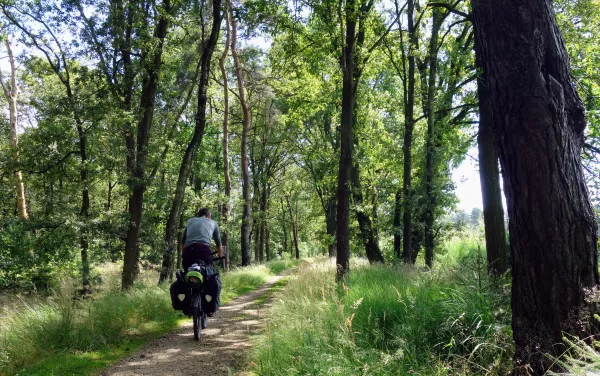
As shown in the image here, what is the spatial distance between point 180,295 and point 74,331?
60.6 inches

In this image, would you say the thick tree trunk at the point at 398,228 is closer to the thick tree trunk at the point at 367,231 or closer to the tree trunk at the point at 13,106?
the thick tree trunk at the point at 367,231

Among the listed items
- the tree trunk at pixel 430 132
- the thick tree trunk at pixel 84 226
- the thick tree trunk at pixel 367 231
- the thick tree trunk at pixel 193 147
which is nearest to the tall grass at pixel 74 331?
the thick tree trunk at pixel 84 226

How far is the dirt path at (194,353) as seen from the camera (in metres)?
4.71

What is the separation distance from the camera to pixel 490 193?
647cm

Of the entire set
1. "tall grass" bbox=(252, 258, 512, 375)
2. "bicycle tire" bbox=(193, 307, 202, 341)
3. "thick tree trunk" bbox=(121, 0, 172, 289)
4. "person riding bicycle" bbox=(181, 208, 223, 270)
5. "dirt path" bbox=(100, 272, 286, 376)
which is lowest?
"dirt path" bbox=(100, 272, 286, 376)

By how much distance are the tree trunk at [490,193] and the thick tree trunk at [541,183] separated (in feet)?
10.7

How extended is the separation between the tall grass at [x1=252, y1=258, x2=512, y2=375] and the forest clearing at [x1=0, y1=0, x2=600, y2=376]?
3cm

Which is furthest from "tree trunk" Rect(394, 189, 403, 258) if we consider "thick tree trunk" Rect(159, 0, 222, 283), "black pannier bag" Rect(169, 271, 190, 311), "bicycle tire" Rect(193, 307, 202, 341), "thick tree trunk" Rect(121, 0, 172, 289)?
"black pannier bag" Rect(169, 271, 190, 311)

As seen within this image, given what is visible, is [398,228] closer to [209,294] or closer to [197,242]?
[209,294]

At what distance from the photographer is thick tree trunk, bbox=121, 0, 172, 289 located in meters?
9.57

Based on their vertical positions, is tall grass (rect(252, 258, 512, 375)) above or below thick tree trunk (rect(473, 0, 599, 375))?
below

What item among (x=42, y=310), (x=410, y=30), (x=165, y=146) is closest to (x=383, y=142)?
(x=410, y=30)

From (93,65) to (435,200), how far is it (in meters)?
12.5

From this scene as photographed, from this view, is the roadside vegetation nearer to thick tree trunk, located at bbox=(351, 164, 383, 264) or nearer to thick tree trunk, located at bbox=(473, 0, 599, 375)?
thick tree trunk, located at bbox=(473, 0, 599, 375)
